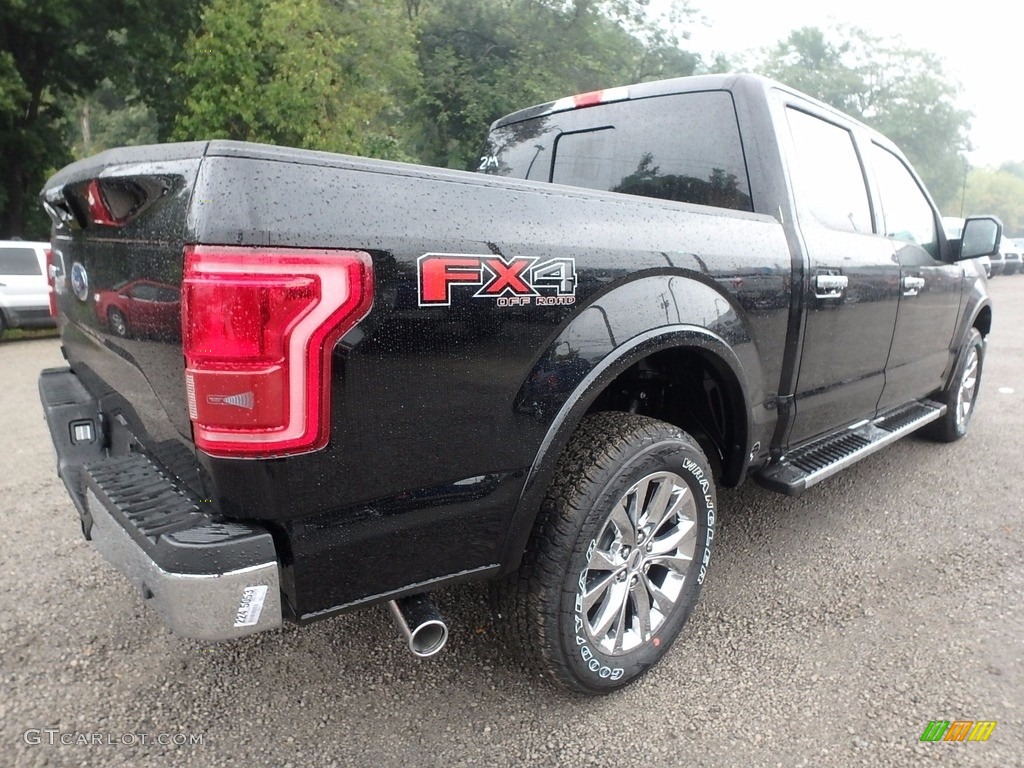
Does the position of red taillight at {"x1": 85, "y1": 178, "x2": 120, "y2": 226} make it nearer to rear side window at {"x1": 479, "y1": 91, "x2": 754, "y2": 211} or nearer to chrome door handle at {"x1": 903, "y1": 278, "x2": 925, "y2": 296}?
rear side window at {"x1": 479, "y1": 91, "x2": 754, "y2": 211}

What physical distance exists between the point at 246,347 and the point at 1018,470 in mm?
4852

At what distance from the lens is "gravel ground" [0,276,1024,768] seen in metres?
2.09

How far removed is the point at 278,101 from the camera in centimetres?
1397

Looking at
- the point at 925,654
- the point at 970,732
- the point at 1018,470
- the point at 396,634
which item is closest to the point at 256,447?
the point at 396,634

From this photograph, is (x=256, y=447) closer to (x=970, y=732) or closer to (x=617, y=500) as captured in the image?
(x=617, y=500)

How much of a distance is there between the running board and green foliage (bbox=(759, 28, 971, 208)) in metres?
49.3

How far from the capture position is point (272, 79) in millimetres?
14523

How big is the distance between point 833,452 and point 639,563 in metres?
1.50

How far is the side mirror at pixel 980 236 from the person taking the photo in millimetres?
3984

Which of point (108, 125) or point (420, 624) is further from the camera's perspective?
point (108, 125)

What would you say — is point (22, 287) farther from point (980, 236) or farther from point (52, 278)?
point (980, 236)

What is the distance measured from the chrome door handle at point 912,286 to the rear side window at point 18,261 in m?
11.5

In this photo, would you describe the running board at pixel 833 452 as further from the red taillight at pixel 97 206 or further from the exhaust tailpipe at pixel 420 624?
the red taillight at pixel 97 206

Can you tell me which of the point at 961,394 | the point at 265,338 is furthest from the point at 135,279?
the point at 961,394
